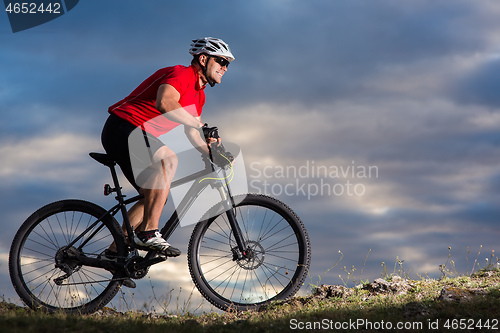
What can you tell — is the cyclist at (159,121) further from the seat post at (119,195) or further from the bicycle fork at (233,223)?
the bicycle fork at (233,223)

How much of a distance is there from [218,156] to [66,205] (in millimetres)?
2351

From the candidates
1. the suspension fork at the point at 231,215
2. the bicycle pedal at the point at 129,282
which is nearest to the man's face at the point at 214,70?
the suspension fork at the point at 231,215

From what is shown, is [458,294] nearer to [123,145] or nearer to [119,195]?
[119,195]

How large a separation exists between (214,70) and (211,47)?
31cm

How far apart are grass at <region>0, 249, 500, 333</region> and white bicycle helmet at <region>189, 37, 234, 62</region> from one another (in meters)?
3.47

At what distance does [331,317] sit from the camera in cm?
563

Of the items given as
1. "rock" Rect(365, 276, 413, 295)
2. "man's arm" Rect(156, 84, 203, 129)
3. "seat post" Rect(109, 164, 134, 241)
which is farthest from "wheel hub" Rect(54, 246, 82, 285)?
"rock" Rect(365, 276, 413, 295)

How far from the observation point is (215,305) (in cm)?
637

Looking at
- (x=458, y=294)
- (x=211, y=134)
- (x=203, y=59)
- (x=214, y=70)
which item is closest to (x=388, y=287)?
(x=458, y=294)

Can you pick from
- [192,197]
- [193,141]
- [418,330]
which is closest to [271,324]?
[418,330]

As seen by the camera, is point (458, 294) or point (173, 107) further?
point (458, 294)

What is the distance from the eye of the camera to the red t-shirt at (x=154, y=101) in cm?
628

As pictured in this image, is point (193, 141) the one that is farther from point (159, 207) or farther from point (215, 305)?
point (215, 305)

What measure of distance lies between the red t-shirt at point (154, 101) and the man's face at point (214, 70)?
20cm
